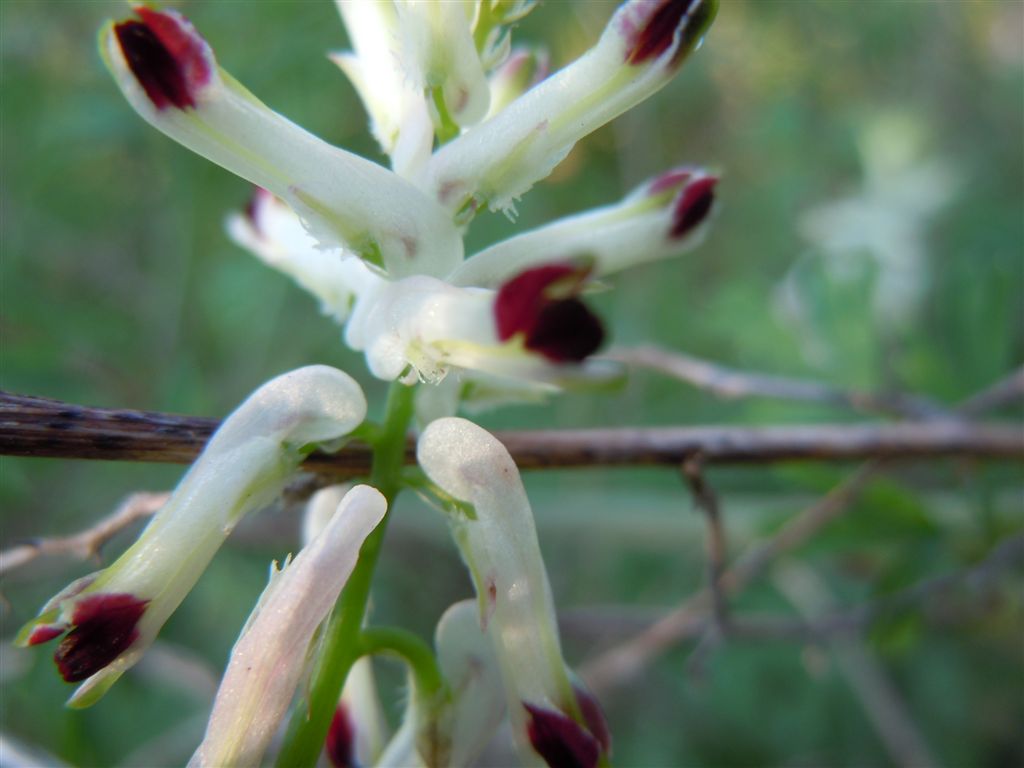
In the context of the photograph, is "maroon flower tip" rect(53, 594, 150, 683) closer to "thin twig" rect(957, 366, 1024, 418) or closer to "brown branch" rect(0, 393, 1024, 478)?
"brown branch" rect(0, 393, 1024, 478)

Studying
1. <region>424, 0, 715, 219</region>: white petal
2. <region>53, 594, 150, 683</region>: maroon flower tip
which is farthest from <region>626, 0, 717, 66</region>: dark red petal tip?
<region>53, 594, 150, 683</region>: maroon flower tip

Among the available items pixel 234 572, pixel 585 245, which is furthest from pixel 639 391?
pixel 585 245

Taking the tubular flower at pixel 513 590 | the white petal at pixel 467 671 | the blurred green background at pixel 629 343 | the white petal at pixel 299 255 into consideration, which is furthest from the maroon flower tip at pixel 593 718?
the blurred green background at pixel 629 343

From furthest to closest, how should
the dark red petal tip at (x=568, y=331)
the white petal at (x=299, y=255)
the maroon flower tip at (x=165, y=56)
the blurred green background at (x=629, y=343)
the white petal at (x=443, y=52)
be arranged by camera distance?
the blurred green background at (x=629, y=343)
the white petal at (x=299, y=255)
the white petal at (x=443, y=52)
the maroon flower tip at (x=165, y=56)
the dark red petal tip at (x=568, y=331)

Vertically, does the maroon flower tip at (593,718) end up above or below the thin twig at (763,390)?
below

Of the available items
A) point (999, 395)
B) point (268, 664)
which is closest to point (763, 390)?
point (999, 395)

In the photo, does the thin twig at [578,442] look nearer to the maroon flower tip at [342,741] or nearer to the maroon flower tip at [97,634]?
the maroon flower tip at [97,634]
